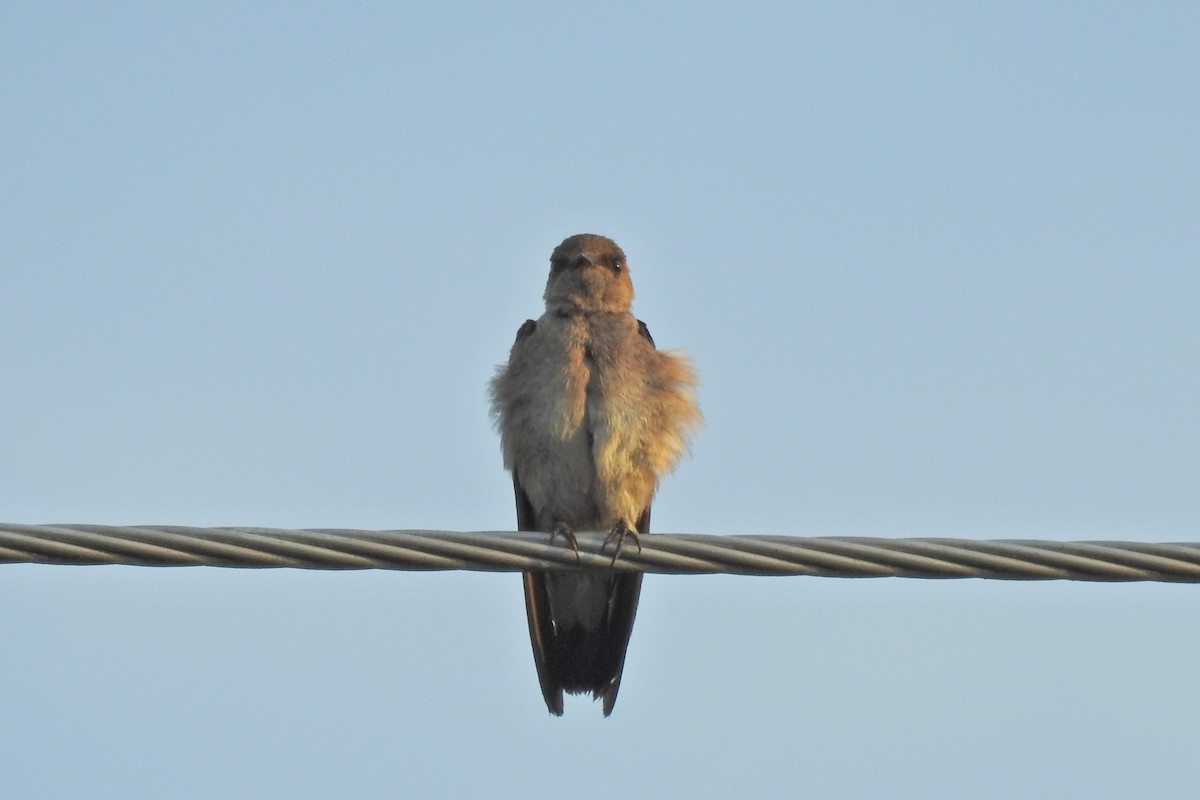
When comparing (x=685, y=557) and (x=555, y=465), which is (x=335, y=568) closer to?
(x=685, y=557)

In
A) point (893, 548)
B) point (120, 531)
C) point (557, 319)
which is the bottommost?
point (120, 531)

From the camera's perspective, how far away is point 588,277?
8594 mm

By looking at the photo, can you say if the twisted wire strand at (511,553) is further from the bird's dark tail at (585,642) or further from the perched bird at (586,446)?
the bird's dark tail at (585,642)

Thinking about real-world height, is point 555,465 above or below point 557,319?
below

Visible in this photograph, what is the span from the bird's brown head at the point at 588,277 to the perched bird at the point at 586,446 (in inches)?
0.8

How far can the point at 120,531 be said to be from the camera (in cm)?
436

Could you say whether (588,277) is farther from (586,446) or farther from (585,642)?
(585,642)

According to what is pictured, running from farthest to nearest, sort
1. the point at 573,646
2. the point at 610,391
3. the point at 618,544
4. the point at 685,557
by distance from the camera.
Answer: the point at 573,646 → the point at 610,391 → the point at 618,544 → the point at 685,557

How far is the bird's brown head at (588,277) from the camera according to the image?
8.41m

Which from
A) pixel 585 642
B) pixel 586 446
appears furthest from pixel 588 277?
pixel 585 642

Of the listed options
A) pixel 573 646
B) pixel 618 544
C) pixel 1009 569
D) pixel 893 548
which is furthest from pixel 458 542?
pixel 573 646

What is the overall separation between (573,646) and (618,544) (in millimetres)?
2982

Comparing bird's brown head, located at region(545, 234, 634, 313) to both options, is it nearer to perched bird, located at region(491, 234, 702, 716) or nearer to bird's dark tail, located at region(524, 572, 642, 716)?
perched bird, located at region(491, 234, 702, 716)

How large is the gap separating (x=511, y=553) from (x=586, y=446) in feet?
8.98
